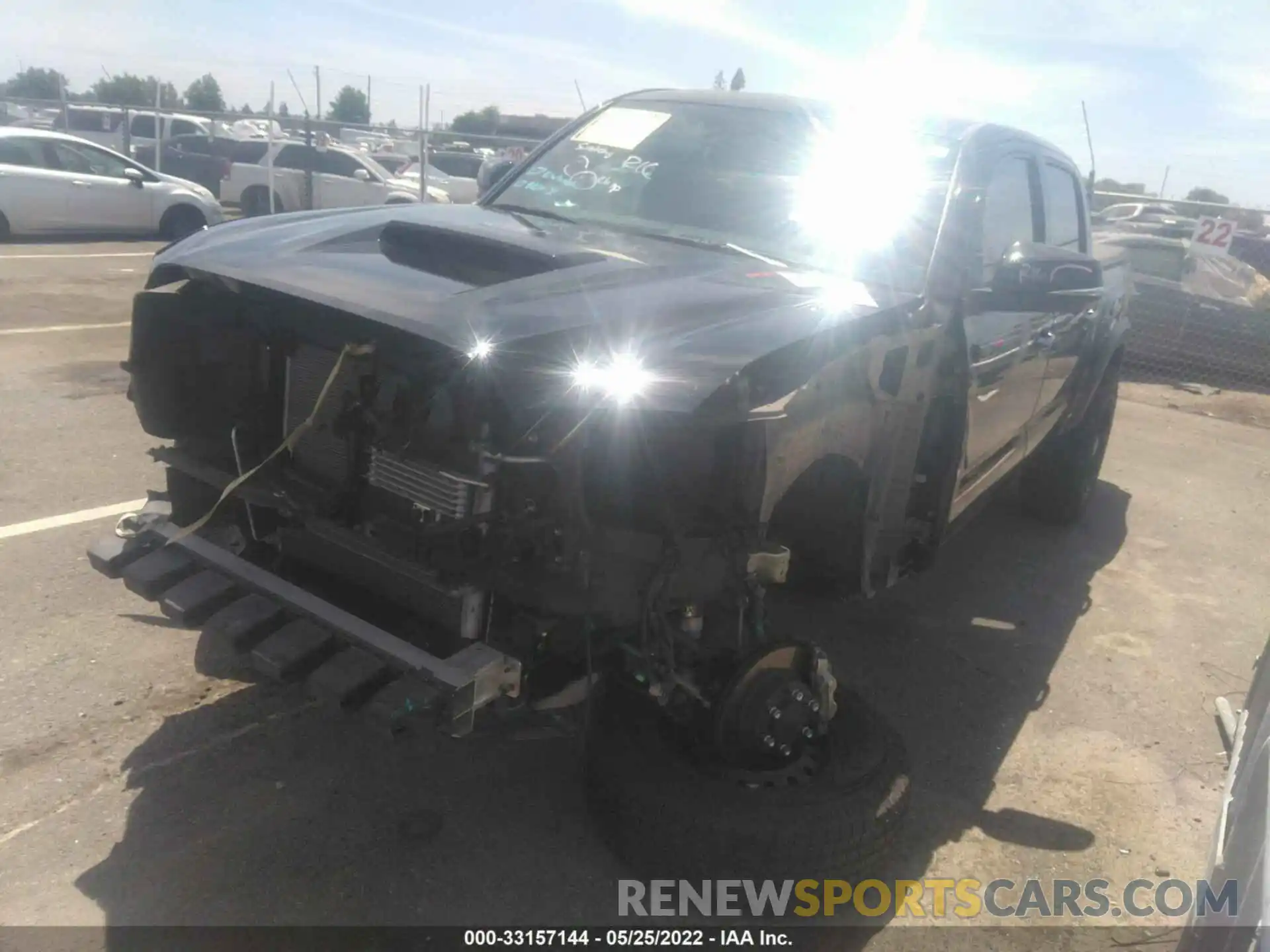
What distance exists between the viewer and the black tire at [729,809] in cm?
264

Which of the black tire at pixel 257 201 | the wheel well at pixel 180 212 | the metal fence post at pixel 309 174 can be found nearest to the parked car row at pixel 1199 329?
the wheel well at pixel 180 212

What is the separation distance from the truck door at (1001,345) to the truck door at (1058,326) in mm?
117

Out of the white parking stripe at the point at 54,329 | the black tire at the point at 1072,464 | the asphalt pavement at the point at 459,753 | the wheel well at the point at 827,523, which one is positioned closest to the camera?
the asphalt pavement at the point at 459,753

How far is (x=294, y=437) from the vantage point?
268 centimetres

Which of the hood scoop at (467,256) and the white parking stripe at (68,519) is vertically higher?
the hood scoop at (467,256)

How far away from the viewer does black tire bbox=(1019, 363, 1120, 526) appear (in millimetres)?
5934

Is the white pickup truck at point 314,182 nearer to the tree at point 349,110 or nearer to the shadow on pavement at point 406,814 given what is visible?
the shadow on pavement at point 406,814

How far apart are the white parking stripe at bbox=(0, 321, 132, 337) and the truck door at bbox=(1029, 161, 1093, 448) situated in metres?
7.22

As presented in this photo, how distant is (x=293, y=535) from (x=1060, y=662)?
3.20m

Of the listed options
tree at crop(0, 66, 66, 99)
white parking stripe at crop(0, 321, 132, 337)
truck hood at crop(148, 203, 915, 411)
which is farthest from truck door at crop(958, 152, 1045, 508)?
tree at crop(0, 66, 66, 99)

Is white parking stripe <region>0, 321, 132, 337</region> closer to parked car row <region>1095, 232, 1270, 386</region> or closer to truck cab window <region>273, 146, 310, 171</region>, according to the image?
parked car row <region>1095, 232, 1270, 386</region>

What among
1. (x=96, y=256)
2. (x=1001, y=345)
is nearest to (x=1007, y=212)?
(x=1001, y=345)

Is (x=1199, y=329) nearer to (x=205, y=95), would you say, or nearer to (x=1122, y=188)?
(x=1122, y=188)
